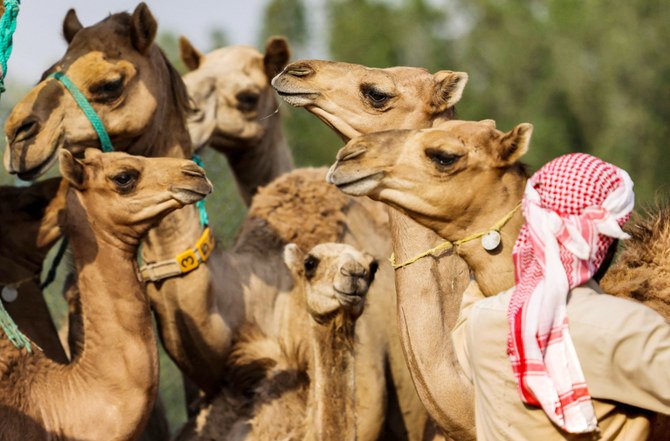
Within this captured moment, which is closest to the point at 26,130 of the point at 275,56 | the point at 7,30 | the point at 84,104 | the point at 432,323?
the point at 84,104

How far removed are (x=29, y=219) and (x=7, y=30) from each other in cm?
94

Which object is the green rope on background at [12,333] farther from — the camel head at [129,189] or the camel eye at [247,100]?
the camel eye at [247,100]

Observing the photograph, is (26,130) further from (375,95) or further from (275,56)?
(275,56)

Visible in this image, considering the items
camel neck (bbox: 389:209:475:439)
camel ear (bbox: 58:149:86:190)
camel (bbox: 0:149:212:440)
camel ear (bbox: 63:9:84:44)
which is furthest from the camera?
camel ear (bbox: 63:9:84:44)

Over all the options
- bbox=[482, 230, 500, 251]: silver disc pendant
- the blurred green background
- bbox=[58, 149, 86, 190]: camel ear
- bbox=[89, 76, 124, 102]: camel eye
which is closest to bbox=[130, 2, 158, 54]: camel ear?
bbox=[89, 76, 124, 102]: camel eye

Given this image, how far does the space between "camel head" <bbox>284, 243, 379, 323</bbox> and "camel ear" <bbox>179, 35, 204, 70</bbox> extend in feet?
10.1

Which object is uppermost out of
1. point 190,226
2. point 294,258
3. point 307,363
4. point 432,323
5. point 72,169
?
point 72,169

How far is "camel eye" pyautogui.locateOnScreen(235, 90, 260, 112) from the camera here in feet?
27.5

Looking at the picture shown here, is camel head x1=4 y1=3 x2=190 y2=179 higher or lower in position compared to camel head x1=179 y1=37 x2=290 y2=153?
higher

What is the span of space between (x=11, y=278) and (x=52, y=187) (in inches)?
18.4

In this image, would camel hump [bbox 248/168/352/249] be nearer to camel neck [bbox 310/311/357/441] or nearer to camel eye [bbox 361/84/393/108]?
camel neck [bbox 310/311/357/441]

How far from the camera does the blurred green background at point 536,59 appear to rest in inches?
1256

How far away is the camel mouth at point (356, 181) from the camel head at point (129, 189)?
1.25 metres

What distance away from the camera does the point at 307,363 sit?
6.39 m
